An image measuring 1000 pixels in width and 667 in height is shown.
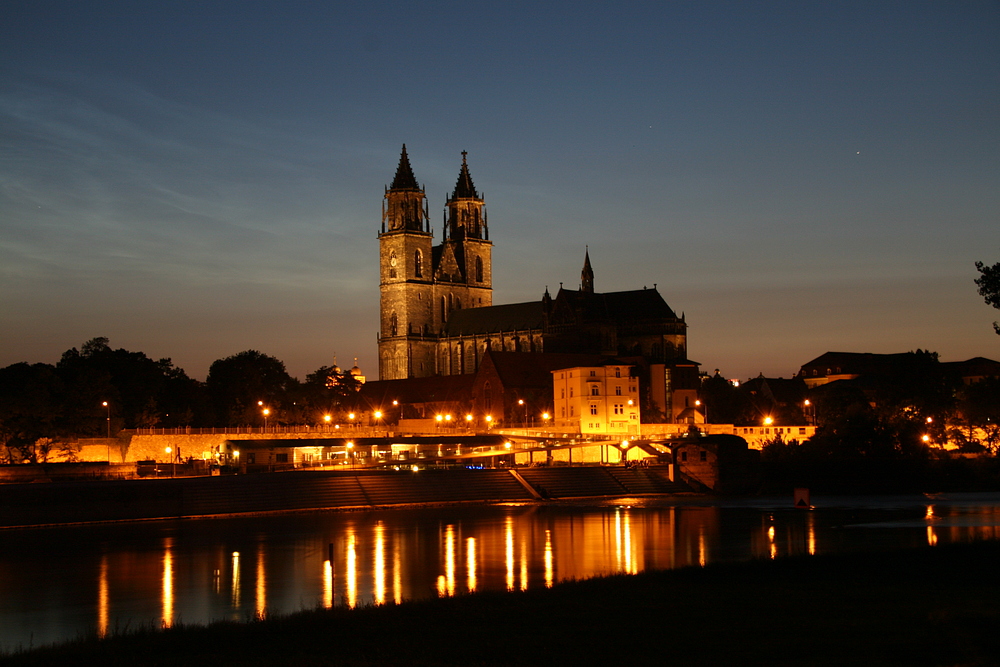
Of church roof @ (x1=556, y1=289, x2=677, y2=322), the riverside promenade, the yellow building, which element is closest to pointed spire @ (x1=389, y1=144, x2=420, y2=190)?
church roof @ (x1=556, y1=289, x2=677, y2=322)

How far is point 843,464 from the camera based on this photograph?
91.2 m

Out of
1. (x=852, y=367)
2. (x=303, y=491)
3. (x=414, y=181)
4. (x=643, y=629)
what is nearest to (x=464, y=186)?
(x=414, y=181)

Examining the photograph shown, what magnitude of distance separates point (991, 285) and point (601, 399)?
71869 mm

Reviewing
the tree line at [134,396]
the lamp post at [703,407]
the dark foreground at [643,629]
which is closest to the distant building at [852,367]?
the lamp post at [703,407]

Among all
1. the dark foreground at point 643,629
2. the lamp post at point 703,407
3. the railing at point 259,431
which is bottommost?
the dark foreground at point 643,629

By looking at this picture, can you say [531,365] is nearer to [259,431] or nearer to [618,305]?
[618,305]

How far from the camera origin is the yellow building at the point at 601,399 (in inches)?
4882

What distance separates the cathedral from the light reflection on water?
8446cm

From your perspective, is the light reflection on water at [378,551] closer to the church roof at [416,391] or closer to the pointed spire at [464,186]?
the church roof at [416,391]

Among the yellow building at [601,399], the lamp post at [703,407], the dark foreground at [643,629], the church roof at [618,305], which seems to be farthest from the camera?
Result: the church roof at [618,305]

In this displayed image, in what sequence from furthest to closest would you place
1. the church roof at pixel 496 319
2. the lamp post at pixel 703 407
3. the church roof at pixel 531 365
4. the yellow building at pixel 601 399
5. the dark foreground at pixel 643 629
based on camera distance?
the church roof at pixel 496 319 → the church roof at pixel 531 365 → the lamp post at pixel 703 407 → the yellow building at pixel 601 399 → the dark foreground at pixel 643 629

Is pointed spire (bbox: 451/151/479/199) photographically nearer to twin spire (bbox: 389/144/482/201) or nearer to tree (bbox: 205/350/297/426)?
twin spire (bbox: 389/144/482/201)

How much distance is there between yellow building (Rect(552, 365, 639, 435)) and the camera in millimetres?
124000

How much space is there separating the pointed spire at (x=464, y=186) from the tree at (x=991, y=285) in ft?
462
